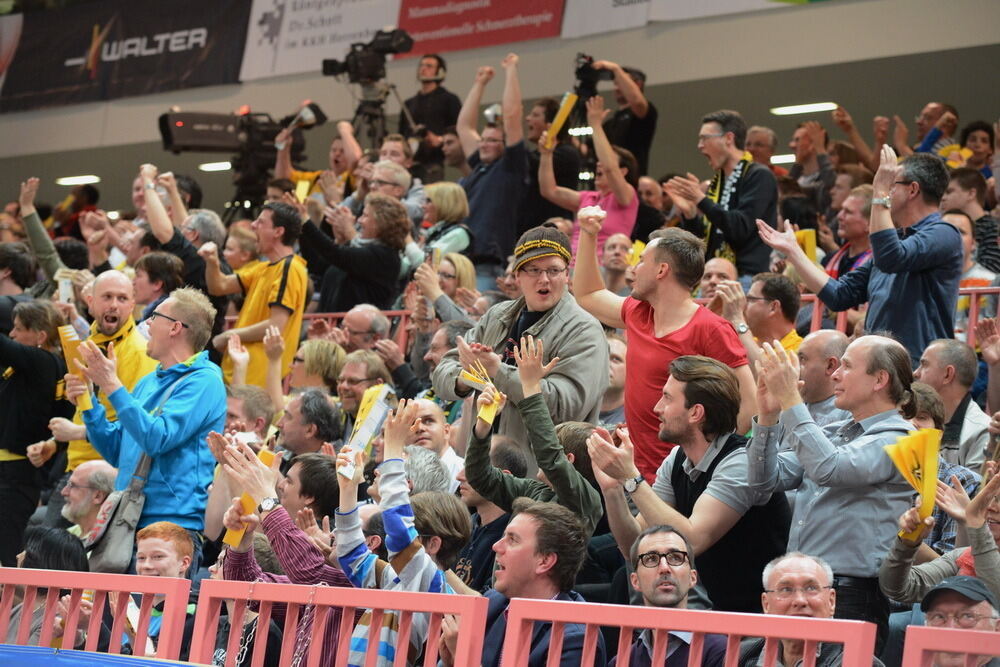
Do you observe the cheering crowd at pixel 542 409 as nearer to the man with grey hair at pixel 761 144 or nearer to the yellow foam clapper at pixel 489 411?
the yellow foam clapper at pixel 489 411

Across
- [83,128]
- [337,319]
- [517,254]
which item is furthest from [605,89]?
[517,254]

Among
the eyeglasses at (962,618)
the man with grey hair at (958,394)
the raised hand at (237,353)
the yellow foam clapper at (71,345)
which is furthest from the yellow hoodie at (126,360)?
the eyeglasses at (962,618)

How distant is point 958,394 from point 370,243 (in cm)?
341

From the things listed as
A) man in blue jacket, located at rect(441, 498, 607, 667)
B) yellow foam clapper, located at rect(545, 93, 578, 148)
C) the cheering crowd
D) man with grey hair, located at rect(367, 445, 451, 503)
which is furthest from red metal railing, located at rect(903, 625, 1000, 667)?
yellow foam clapper, located at rect(545, 93, 578, 148)

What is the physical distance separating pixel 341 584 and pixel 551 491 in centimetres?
74

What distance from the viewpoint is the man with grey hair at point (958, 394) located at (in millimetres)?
5023

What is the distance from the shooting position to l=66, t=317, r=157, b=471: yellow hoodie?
582 cm

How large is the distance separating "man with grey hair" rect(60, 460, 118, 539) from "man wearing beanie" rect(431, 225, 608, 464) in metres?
1.47

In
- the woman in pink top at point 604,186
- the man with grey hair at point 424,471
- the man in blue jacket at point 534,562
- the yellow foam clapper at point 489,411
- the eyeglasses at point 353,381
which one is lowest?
the man in blue jacket at point 534,562

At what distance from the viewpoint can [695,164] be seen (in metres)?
13.7

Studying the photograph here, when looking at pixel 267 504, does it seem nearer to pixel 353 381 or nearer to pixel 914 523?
pixel 914 523

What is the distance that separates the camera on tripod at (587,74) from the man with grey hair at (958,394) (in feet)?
14.7

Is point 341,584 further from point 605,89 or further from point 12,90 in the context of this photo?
point 12,90

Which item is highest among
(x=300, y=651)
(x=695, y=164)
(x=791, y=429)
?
(x=695, y=164)
